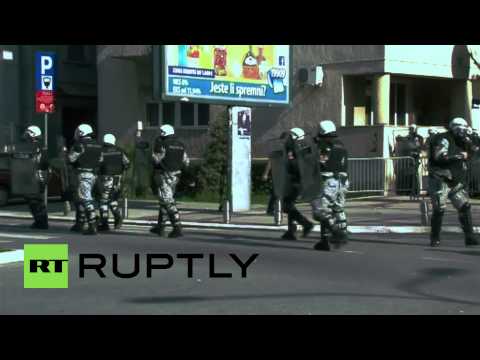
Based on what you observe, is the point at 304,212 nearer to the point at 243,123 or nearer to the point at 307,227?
the point at 243,123

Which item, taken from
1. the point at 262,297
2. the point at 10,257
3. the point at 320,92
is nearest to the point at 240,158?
the point at 320,92

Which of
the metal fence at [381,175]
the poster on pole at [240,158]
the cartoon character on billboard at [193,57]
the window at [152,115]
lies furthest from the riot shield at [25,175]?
the window at [152,115]

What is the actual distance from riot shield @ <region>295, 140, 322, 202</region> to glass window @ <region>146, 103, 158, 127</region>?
1553cm

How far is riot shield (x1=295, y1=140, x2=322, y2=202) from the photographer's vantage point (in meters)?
11.8

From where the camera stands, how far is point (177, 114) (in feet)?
89.4

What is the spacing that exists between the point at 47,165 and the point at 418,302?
360 inches

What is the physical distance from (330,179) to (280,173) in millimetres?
2429

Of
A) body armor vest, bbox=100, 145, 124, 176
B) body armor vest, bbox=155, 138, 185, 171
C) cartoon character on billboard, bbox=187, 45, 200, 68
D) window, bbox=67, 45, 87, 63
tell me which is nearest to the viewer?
body armor vest, bbox=155, 138, 185, 171

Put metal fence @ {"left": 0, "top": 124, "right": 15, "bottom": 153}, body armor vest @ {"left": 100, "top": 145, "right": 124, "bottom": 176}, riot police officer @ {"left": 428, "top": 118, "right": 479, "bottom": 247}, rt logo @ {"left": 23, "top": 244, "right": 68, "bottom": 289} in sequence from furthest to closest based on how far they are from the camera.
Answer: metal fence @ {"left": 0, "top": 124, "right": 15, "bottom": 153} → body armor vest @ {"left": 100, "top": 145, "right": 124, "bottom": 176} → riot police officer @ {"left": 428, "top": 118, "right": 479, "bottom": 247} → rt logo @ {"left": 23, "top": 244, "right": 68, "bottom": 289}

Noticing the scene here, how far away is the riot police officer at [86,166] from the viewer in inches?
555

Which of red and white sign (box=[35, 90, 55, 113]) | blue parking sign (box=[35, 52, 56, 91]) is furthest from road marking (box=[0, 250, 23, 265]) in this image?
blue parking sign (box=[35, 52, 56, 91])

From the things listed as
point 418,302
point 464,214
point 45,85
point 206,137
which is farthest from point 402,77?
point 418,302

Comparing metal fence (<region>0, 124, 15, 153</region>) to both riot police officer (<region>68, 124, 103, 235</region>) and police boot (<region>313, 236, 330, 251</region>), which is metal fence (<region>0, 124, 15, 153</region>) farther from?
police boot (<region>313, 236, 330, 251</region>)

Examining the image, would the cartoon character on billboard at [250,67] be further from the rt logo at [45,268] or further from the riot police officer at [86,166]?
the rt logo at [45,268]
